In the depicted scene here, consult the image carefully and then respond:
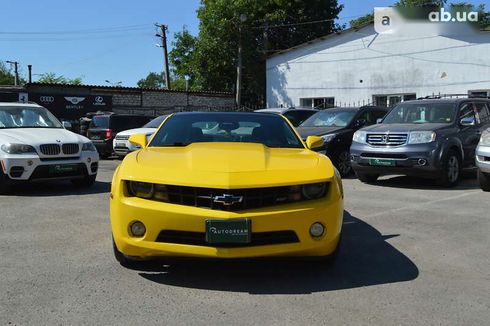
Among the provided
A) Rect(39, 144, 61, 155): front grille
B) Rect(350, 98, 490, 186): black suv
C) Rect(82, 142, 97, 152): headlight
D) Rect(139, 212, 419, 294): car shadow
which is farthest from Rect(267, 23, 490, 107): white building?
Rect(139, 212, 419, 294): car shadow

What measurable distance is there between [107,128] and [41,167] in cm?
881

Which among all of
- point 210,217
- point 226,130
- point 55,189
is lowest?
point 55,189

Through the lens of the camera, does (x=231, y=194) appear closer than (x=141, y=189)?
Yes

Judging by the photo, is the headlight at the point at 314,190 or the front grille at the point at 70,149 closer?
the headlight at the point at 314,190

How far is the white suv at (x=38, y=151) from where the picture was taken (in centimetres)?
910

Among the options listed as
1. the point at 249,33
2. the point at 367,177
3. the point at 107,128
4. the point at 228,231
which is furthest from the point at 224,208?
the point at 249,33

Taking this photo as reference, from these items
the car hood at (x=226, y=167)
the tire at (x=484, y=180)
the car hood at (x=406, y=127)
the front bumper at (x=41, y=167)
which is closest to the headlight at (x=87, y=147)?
the front bumper at (x=41, y=167)

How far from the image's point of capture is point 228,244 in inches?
163

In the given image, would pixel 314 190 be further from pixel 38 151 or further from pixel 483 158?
pixel 38 151

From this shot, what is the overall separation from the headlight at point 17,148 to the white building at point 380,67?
20294mm

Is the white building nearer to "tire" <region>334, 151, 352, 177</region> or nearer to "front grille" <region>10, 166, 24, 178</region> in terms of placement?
"tire" <region>334, 151, 352, 177</region>

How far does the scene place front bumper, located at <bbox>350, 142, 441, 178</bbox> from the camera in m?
9.80

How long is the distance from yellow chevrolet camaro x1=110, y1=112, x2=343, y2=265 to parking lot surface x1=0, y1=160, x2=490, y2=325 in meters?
0.30

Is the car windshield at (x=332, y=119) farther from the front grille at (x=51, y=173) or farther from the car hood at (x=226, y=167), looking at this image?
the car hood at (x=226, y=167)
